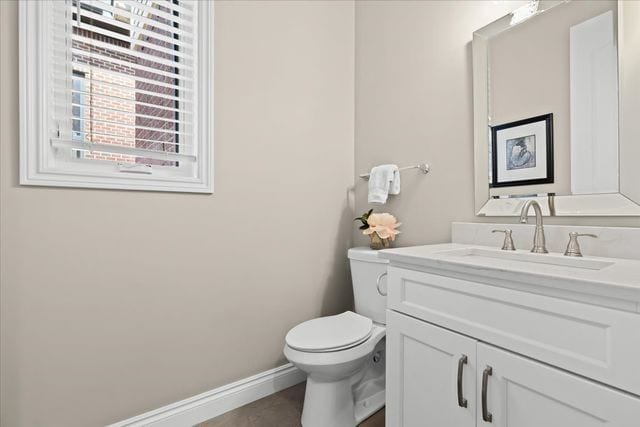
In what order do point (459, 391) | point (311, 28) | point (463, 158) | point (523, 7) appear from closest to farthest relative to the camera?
point (459, 391) < point (523, 7) < point (463, 158) < point (311, 28)

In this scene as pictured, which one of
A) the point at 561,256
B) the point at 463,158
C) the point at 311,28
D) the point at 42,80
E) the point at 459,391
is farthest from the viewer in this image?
the point at 311,28

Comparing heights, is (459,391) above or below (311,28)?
below

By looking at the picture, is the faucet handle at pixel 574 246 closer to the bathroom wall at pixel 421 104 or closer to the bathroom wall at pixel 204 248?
the bathroom wall at pixel 421 104

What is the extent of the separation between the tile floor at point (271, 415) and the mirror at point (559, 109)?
50.3 inches

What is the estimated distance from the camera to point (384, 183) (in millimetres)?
1767

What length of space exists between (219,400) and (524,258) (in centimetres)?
150

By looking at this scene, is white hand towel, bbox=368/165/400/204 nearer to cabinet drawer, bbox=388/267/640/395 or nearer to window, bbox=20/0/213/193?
cabinet drawer, bbox=388/267/640/395

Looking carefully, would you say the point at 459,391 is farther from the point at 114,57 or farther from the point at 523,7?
the point at 114,57

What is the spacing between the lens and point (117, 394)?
1.34 meters

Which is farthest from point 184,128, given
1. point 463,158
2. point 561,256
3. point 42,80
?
point 561,256

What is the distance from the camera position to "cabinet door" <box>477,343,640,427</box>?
684 mm

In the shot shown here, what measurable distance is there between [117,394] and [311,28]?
83.4 inches

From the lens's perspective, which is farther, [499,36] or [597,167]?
[499,36]

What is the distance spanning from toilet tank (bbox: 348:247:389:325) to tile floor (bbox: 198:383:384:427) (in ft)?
1.59
